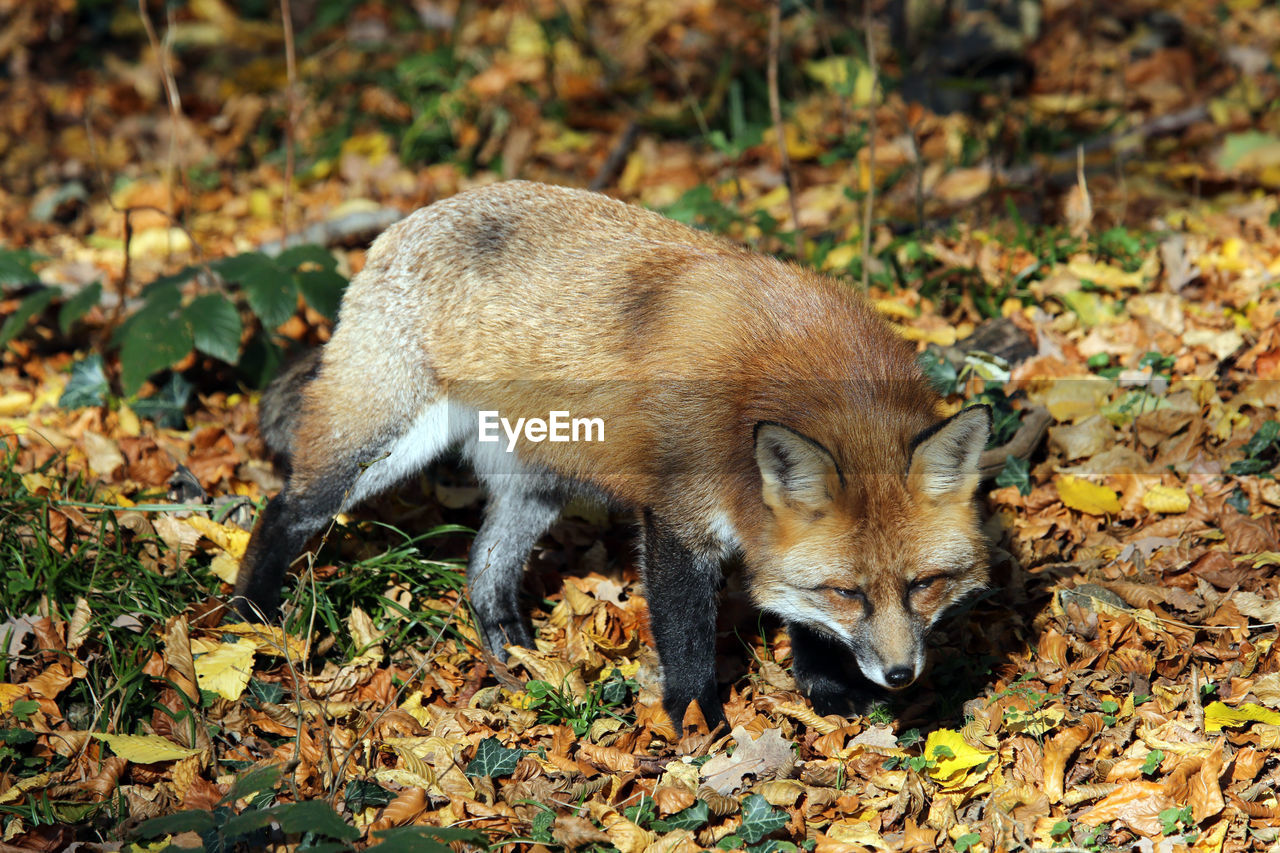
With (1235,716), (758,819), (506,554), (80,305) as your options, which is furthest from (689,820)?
(80,305)

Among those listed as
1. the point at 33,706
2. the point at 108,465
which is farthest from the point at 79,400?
the point at 33,706

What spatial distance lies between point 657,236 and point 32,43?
8.91 m

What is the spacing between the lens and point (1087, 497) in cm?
492

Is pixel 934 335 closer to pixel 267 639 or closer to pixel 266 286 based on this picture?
pixel 266 286

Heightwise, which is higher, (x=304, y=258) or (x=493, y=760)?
(x=304, y=258)

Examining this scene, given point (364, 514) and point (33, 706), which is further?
point (364, 514)

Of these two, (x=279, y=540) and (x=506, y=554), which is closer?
(x=279, y=540)

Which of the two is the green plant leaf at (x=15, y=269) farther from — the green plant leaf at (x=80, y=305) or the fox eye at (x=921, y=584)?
the fox eye at (x=921, y=584)

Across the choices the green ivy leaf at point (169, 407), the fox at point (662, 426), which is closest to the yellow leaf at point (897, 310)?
the fox at point (662, 426)

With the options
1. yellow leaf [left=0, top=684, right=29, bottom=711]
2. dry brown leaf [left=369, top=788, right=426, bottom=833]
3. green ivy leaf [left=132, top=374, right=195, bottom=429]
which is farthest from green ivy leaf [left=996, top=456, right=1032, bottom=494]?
green ivy leaf [left=132, top=374, right=195, bottom=429]

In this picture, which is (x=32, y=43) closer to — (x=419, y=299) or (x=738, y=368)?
(x=419, y=299)

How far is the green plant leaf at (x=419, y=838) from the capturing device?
3.07 meters

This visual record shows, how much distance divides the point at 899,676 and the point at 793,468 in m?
0.79

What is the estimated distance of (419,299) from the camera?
4.64m
